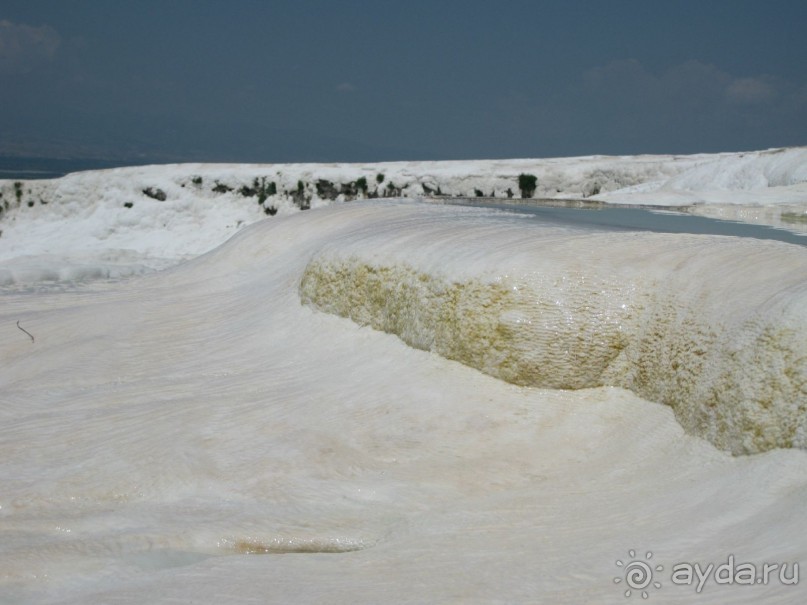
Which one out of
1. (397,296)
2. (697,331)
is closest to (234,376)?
(397,296)

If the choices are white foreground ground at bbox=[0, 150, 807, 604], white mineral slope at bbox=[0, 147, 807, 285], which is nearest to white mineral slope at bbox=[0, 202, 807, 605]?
white foreground ground at bbox=[0, 150, 807, 604]

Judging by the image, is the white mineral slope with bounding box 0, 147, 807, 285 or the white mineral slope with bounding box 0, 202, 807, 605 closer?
the white mineral slope with bounding box 0, 202, 807, 605

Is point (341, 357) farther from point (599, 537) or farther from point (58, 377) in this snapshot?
point (599, 537)

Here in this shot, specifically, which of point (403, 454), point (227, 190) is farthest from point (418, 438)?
point (227, 190)

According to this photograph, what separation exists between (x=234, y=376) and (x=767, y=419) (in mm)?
2831

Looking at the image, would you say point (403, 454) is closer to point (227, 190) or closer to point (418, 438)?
point (418, 438)

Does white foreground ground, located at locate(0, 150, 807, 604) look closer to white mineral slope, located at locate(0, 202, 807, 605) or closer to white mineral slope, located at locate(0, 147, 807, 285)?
white mineral slope, located at locate(0, 202, 807, 605)

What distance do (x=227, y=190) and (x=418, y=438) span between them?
11.8 meters

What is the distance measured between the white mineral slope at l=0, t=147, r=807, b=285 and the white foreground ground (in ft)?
23.9

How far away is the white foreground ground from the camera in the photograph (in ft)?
10.4

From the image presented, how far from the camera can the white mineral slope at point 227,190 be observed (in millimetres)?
13820

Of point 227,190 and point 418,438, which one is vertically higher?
point 227,190

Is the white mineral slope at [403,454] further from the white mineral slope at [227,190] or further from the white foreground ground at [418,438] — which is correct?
the white mineral slope at [227,190]

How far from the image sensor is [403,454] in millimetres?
4145
